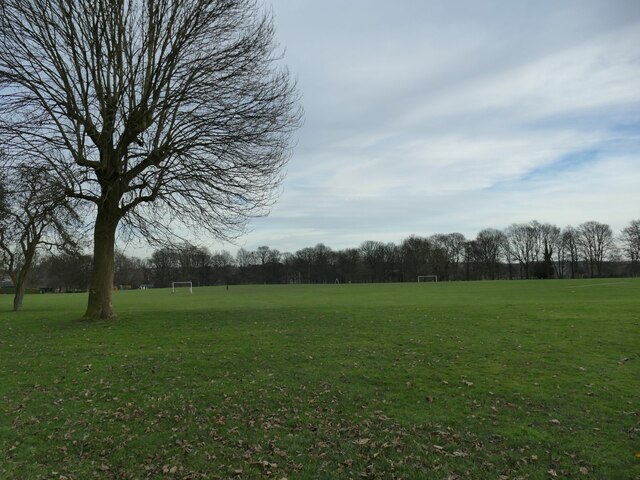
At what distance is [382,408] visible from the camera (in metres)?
8.76

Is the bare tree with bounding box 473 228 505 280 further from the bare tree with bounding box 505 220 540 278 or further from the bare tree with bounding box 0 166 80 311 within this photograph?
the bare tree with bounding box 0 166 80 311

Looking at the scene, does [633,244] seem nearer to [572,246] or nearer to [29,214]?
[572,246]

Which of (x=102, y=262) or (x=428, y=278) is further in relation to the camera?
(x=428, y=278)

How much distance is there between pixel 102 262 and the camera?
19.0 meters

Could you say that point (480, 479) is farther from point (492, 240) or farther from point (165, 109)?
point (492, 240)

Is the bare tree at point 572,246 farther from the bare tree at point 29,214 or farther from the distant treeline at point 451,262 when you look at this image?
the bare tree at point 29,214

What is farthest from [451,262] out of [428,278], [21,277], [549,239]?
[21,277]

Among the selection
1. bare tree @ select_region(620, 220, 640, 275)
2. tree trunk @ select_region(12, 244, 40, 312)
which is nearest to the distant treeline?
bare tree @ select_region(620, 220, 640, 275)

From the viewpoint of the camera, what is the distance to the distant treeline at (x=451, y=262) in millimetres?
125188

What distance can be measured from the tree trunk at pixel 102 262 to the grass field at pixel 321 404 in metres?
2.86

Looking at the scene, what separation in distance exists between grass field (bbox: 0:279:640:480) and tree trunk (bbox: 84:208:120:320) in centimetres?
286

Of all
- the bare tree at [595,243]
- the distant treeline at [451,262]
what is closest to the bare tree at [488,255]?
the distant treeline at [451,262]

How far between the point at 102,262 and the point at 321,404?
537 inches

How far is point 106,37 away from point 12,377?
12.1 m
